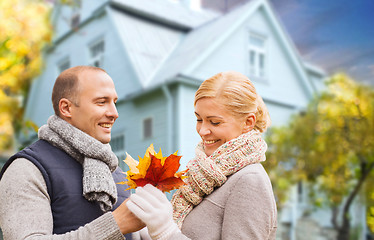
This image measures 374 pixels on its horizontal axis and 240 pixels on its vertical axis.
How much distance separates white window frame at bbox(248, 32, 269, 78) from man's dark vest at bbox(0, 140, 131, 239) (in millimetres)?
8360

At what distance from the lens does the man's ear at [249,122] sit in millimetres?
1693

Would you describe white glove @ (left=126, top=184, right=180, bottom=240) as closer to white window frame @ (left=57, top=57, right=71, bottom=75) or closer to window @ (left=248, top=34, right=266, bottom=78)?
window @ (left=248, top=34, right=266, bottom=78)

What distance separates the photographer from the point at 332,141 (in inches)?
379

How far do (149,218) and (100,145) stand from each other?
40cm

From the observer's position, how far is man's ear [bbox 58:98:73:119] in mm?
1738

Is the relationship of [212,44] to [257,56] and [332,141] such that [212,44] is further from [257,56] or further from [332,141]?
[332,141]

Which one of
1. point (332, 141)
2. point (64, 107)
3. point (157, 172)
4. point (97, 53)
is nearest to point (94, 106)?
point (64, 107)

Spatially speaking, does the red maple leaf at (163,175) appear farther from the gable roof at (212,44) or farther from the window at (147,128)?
the window at (147,128)

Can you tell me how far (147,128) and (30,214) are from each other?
22.8 feet

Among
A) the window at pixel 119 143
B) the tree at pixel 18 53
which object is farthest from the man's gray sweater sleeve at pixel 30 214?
the window at pixel 119 143

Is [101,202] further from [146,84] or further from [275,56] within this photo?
[275,56]

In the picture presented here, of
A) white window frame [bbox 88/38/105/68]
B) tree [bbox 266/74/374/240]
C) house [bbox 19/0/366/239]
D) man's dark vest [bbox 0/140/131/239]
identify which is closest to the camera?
man's dark vest [bbox 0/140/131/239]

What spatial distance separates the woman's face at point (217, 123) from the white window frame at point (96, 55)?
776 cm

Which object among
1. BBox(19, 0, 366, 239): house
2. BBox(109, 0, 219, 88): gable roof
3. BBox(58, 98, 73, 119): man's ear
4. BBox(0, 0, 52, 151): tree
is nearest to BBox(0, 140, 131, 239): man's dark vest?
BBox(58, 98, 73, 119): man's ear
